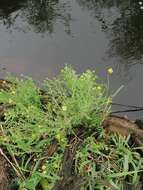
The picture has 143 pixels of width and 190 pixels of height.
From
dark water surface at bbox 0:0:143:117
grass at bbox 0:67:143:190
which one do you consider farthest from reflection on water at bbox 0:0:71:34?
grass at bbox 0:67:143:190

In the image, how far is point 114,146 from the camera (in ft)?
7.16

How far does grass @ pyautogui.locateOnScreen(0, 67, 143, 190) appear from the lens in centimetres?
Result: 206

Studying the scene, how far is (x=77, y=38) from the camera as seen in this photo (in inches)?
157

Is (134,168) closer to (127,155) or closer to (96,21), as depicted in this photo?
(127,155)

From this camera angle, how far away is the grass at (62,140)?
2062mm

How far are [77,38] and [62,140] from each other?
195 centimetres

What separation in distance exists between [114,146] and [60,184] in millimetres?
340

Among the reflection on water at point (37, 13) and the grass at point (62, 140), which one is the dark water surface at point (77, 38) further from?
the grass at point (62, 140)

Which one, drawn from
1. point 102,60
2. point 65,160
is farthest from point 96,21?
point 65,160

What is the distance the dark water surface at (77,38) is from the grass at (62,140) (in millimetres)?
1084

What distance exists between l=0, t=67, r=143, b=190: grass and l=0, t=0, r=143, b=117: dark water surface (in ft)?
3.56

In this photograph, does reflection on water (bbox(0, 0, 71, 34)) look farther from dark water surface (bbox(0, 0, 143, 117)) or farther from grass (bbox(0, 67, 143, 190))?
grass (bbox(0, 67, 143, 190))

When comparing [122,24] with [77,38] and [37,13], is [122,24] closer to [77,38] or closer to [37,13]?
[77,38]

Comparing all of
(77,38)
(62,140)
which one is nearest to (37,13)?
(77,38)
